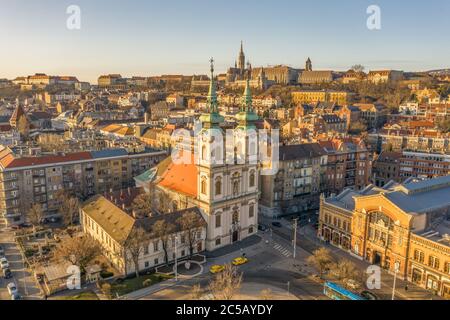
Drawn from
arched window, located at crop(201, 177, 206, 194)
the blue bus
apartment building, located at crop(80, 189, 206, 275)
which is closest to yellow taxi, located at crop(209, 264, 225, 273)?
apartment building, located at crop(80, 189, 206, 275)

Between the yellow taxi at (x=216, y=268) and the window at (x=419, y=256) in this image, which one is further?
the yellow taxi at (x=216, y=268)

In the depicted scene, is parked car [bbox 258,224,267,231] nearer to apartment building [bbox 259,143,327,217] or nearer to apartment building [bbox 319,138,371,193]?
apartment building [bbox 259,143,327,217]

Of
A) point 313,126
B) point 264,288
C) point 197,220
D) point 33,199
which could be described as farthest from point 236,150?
point 313,126

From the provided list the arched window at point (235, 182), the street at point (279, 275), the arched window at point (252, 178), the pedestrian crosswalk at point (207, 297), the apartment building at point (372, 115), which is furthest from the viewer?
the apartment building at point (372, 115)

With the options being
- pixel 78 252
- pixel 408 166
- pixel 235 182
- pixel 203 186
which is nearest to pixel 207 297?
pixel 78 252

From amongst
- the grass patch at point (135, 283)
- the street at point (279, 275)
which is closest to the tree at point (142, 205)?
the grass patch at point (135, 283)

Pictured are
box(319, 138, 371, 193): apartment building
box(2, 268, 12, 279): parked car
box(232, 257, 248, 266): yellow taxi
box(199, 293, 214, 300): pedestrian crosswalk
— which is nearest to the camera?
box(199, 293, 214, 300): pedestrian crosswalk

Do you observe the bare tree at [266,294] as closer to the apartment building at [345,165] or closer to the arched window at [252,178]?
the arched window at [252,178]
